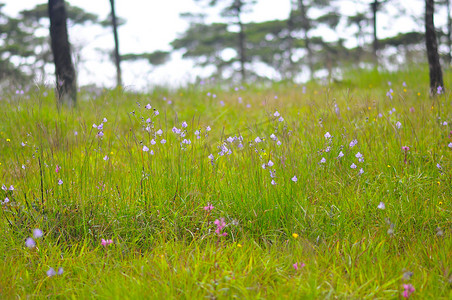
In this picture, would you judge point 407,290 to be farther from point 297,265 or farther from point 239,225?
point 239,225

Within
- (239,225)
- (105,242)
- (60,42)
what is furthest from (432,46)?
(60,42)

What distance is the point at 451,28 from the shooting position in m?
18.1

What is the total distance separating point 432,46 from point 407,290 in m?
4.61

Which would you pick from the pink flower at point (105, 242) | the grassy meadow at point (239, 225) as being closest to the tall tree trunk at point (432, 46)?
the grassy meadow at point (239, 225)

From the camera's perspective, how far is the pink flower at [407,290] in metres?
1.68

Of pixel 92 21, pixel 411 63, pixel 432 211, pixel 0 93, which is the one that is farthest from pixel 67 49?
pixel 92 21

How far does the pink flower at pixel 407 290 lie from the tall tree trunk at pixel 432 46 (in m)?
4.14

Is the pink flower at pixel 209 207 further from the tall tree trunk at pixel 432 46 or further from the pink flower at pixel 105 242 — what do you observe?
the tall tree trunk at pixel 432 46

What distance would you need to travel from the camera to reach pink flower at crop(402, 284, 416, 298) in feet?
5.51

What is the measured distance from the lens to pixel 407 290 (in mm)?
1701

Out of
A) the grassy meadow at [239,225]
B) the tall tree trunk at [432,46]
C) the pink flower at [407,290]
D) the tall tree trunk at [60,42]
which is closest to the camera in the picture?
the pink flower at [407,290]

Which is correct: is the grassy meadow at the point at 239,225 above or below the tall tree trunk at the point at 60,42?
below

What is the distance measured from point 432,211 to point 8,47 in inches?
877

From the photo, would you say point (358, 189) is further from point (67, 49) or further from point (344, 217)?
point (67, 49)
